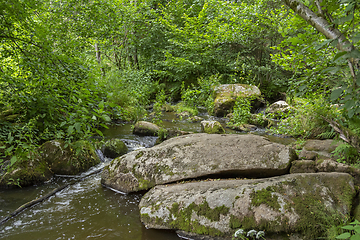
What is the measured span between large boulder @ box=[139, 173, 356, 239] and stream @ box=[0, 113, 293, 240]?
32 centimetres

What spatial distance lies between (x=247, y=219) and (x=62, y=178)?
4.16 m

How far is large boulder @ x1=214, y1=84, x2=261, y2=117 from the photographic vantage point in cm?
1088

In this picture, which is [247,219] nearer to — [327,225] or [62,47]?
[327,225]

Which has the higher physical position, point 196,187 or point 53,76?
point 53,76

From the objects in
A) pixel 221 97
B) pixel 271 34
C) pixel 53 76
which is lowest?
pixel 221 97

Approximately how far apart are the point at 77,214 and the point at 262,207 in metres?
2.97

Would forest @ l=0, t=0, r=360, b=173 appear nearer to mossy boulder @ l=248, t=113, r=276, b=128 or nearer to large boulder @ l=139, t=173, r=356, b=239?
mossy boulder @ l=248, t=113, r=276, b=128

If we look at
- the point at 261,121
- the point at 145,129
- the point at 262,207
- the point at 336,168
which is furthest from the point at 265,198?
the point at 261,121

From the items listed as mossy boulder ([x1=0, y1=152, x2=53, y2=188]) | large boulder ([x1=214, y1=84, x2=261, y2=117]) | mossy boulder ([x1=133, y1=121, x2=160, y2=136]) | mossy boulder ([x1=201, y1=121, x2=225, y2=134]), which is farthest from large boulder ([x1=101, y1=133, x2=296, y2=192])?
large boulder ([x1=214, y1=84, x2=261, y2=117])

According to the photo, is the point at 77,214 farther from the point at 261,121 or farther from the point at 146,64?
the point at 146,64

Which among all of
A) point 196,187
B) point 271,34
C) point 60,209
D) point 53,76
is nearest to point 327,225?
point 196,187

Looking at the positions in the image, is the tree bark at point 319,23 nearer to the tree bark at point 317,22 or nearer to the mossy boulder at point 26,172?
the tree bark at point 317,22

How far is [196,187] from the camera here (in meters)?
3.38

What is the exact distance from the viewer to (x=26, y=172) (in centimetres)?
431
